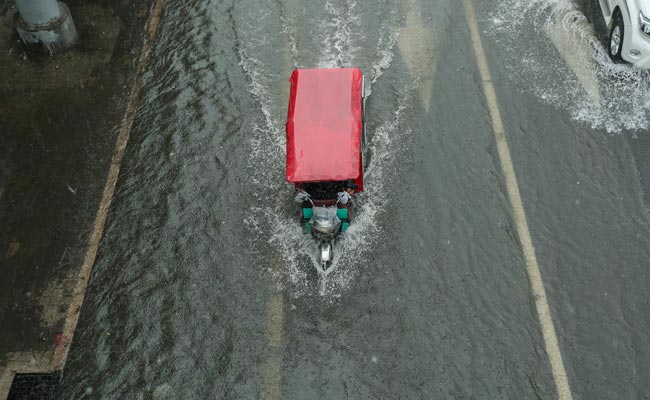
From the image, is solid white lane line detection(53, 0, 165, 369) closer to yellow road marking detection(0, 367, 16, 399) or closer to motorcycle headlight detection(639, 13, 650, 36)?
yellow road marking detection(0, 367, 16, 399)

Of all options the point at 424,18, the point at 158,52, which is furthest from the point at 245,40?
the point at 424,18

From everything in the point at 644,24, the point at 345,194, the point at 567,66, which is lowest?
the point at 567,66

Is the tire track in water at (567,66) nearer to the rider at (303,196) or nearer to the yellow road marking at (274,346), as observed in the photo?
the rider at (303,196)

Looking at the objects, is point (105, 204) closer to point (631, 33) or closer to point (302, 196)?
point (302, 196)

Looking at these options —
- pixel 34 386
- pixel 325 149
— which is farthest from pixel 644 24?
pixel 34 386

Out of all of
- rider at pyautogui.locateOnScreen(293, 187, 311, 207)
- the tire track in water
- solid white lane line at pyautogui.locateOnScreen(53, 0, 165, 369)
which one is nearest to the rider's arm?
rider at pyautogui.locateOnScreen(293, 187, 311, 207)

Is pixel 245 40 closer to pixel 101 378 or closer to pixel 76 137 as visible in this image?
pixel 76 137

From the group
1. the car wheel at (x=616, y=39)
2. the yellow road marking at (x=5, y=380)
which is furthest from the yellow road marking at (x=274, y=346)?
the car wheel at (x=616, y=39)
